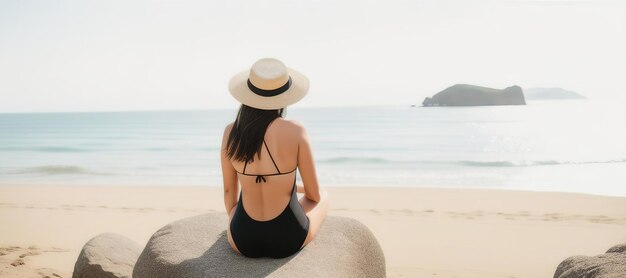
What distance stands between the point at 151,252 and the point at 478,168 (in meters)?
18.2

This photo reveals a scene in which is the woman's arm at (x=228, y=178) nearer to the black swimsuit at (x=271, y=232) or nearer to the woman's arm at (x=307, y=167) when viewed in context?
the black swimsuit at (x=271, y=232)

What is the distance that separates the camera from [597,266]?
356 centimetres

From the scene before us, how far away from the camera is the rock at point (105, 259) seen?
486 centimetres

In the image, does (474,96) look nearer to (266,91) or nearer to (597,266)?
(597,266)

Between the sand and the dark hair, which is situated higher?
the dark hair

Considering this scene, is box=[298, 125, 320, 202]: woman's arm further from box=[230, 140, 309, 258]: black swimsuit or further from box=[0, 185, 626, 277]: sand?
box=[0, 185, 626, 277]: sand

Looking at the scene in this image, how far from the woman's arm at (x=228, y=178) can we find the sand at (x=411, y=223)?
288 centimetres

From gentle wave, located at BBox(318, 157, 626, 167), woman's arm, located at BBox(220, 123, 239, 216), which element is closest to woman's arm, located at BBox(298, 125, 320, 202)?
woman's arm, located at BBox(220, 123, 239, 216)

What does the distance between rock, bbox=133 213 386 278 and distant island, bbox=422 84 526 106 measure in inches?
4433

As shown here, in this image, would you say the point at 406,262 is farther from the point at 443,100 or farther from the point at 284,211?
the point at 443,100

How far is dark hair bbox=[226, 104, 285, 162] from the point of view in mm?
3283

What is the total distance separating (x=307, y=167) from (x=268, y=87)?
1.97 ft

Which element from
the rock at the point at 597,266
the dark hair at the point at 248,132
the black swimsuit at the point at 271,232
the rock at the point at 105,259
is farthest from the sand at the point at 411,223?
the dark hair at the point at 248,132

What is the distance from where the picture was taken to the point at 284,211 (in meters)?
3.44
